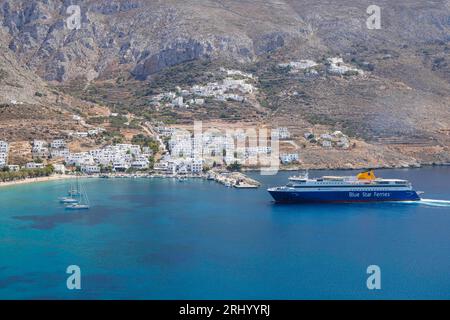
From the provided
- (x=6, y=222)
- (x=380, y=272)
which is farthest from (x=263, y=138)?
A: (x=380, y=272)

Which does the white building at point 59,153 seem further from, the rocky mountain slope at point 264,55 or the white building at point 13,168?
the rocky mountain slope at point 264,55

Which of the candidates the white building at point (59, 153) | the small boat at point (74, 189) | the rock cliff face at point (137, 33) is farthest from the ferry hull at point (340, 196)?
the rock cliff face at point (137, 33)

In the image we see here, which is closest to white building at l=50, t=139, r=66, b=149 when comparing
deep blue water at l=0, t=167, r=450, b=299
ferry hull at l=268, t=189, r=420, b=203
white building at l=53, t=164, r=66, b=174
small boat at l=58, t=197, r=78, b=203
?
white building at l=53, t=164, r=66, b=174

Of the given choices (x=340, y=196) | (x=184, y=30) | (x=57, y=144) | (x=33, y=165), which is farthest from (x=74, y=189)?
(x=184, y=30)

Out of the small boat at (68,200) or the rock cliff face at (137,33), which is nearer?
the small boat at (68,200)

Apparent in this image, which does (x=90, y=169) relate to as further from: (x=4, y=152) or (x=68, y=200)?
(x=68, y=200)

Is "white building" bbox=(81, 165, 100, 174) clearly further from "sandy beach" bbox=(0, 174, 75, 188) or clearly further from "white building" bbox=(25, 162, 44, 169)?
"white building" bbox=(25, 162, 44, 169)
